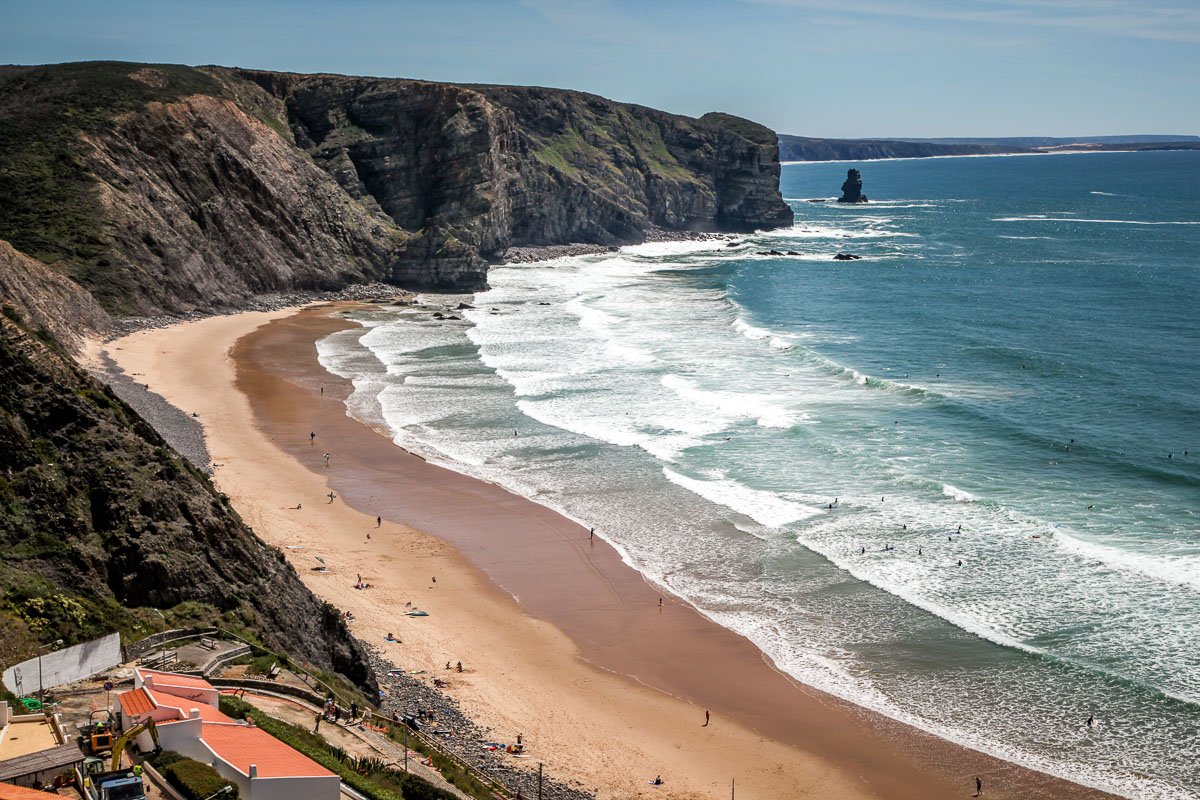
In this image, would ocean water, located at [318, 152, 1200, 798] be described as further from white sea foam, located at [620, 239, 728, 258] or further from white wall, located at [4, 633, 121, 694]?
white sea foam, located at [620, 239, 728, 258]

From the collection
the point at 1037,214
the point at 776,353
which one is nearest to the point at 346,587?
the point at 776,353

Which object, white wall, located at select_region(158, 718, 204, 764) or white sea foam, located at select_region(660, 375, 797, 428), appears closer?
white wall, located at select_region(158, 718, 204, 764)

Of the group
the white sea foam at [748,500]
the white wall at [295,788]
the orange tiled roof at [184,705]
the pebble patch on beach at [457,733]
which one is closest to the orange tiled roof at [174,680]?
the orange tiled roof at [184,705]

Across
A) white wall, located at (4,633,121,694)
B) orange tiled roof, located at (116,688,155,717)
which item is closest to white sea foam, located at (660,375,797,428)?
white wall, located at (4,633,121,694)

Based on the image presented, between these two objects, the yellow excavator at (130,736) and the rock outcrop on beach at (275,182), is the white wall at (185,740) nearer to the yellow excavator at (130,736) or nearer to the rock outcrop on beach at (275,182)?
the yellow excavator at (130,736)

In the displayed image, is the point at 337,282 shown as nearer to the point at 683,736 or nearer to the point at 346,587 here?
the point at 346,587
